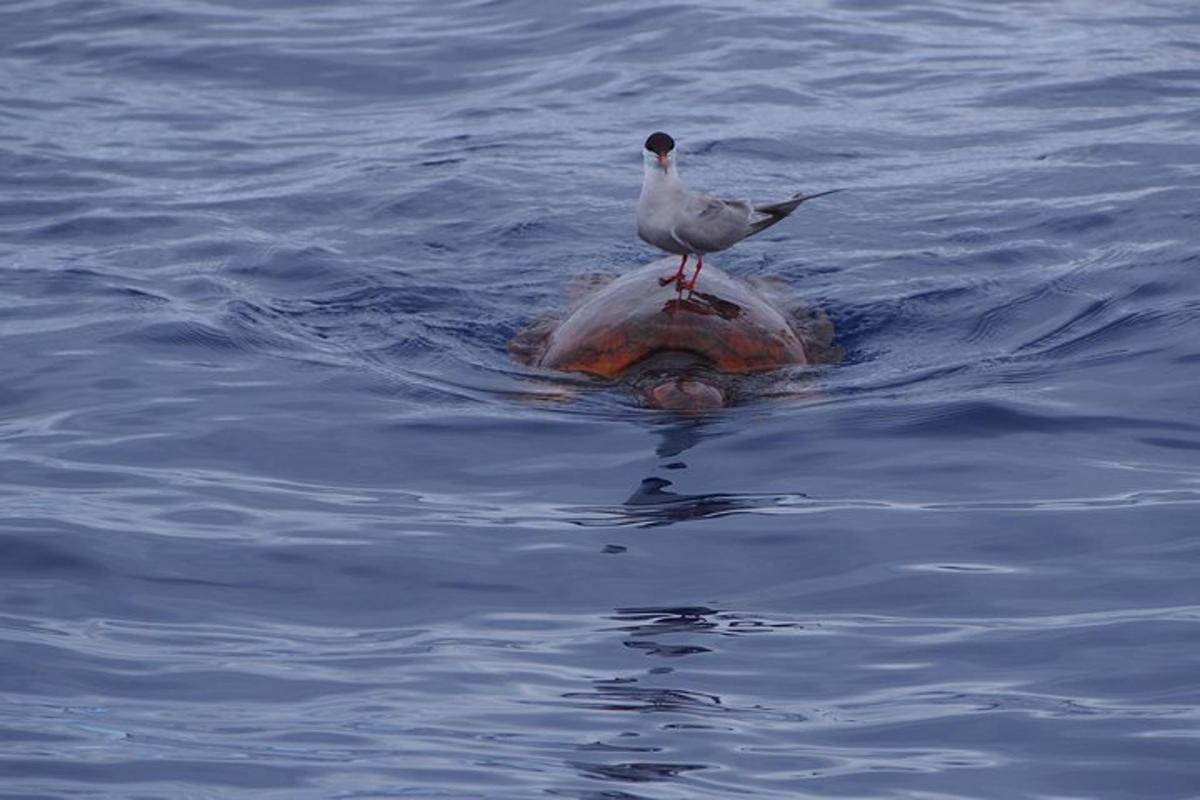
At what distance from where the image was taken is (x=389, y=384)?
348 inches

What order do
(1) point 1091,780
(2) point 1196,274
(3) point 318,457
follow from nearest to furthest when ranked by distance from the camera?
Result: (1) point 1091,780 < (3) point 318,457 < (2) point 1196,274

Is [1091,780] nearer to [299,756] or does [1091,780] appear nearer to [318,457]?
[299,756]

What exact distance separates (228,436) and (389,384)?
897 millimetres

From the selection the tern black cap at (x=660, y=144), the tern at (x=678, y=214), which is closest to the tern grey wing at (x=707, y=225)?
the tern at (x=678, y=214)

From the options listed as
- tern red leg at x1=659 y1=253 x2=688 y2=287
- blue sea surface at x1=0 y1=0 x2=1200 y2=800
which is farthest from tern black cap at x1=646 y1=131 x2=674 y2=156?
blue sea surface at x1=0 y1=0 x2=1200 y2=800

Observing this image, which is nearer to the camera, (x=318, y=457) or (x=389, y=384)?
(x=318, y=457)

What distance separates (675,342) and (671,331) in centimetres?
5

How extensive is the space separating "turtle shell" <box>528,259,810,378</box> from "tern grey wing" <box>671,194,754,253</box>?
0.81 ft

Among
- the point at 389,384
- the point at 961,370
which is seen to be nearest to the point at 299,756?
the point at 389,384

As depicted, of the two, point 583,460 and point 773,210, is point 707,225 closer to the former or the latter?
point 773,210

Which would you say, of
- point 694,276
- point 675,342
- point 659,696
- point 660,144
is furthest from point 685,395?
point 659,696

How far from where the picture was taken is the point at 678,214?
8.84 metres

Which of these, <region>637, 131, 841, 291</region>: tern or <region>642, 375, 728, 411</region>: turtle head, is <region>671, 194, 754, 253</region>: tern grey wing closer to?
<region>637, 131, 841, 291</region>: tern

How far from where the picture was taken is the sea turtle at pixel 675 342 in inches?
336
